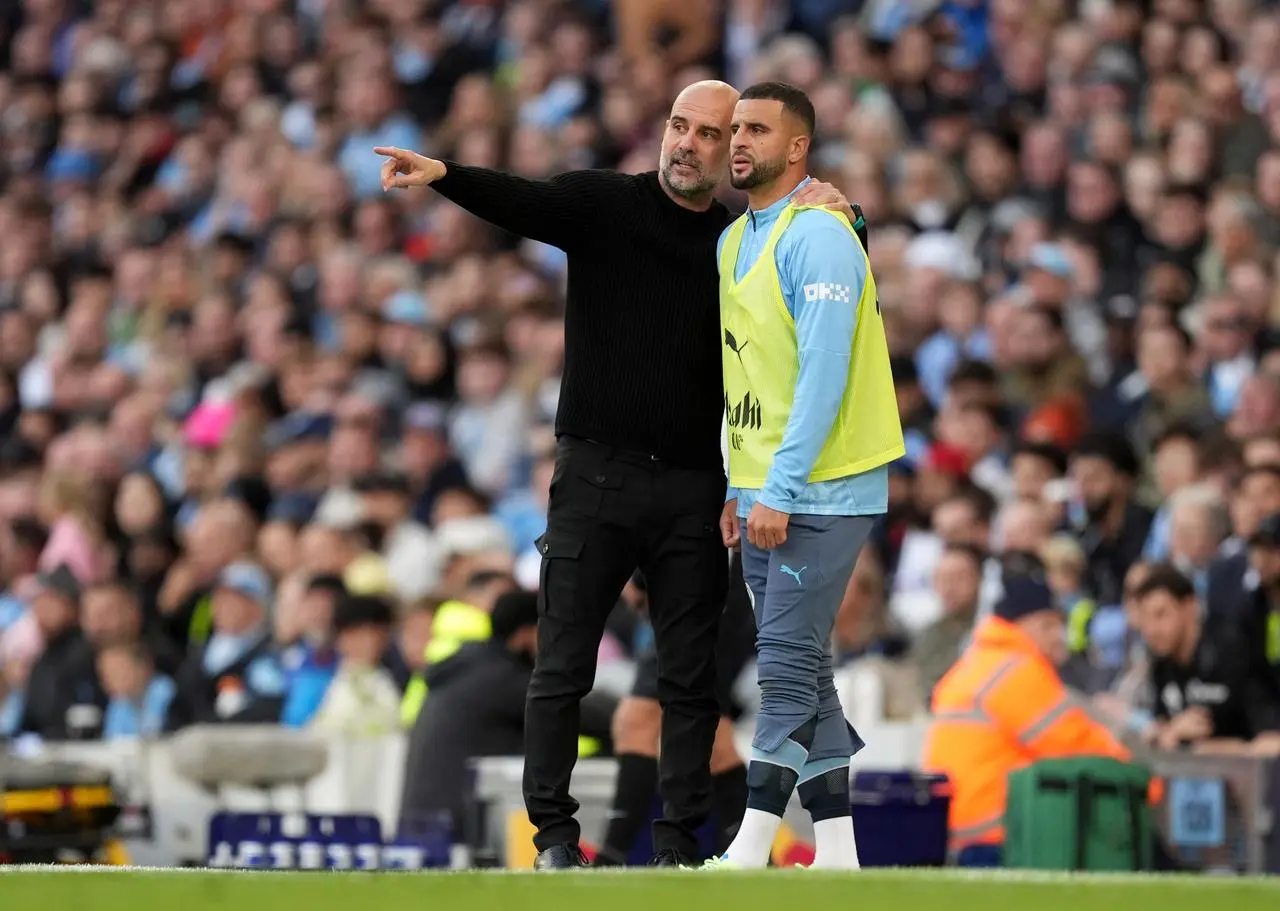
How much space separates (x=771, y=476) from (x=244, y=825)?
13.0ft

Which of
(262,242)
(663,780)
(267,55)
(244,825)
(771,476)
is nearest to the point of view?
(771,476)

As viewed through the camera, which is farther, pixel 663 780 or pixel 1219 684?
Answer: pixel 1219 684

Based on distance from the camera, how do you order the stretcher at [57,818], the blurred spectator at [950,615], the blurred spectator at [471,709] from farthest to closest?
the blurred spectator at [950,615]
the stretcher at [57,818]
the blurred spectator at [471,709]

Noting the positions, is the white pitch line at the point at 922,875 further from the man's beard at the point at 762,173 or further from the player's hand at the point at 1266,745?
the player's hand at the point at 1266,745

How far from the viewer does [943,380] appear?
14367mm

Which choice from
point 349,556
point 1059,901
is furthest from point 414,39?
point 1059,901

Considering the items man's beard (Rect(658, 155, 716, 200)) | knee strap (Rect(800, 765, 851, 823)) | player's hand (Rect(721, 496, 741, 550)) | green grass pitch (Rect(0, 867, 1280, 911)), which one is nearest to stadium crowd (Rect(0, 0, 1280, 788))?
player's hand (Rect(721, 496, 741, 550))

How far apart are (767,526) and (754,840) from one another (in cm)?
87

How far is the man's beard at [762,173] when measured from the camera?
7.28m

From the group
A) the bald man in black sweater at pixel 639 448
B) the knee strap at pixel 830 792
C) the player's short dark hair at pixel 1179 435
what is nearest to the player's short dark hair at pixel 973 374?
the player's short dark hair at pixel 1179 435

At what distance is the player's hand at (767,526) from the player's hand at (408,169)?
4.40 ft

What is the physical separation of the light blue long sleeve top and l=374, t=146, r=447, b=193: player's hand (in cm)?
98

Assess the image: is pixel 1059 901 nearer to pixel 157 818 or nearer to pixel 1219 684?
pixel 1219 684

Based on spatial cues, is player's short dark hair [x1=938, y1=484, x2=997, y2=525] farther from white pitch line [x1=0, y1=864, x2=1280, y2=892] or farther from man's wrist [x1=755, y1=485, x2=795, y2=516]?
white pitch line [x1=0, y1=864, x2=1280, y2=892]
